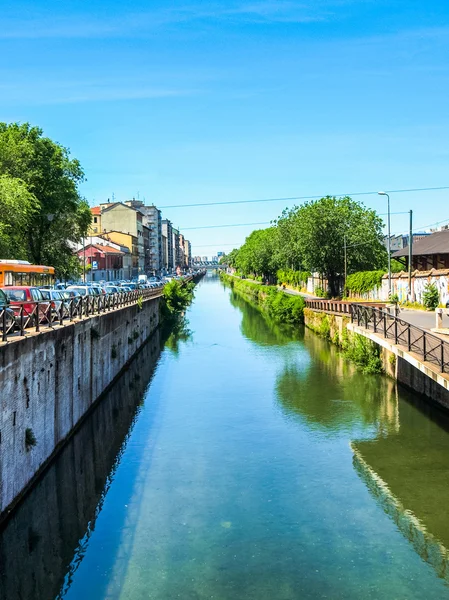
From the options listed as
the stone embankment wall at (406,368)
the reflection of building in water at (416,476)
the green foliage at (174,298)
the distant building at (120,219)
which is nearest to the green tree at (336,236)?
the green foliage at (174,298)

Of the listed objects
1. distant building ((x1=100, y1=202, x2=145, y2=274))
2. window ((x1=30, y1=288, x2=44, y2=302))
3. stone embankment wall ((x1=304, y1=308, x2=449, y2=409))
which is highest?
distant building ((x1=100, y1=202, x2=145, y2=274))

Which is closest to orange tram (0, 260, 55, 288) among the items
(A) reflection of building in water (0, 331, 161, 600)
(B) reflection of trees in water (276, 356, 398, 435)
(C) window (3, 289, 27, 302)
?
(C) window (3, 289, 27, 302)

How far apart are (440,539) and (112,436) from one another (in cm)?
1217

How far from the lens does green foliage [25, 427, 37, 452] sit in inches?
626

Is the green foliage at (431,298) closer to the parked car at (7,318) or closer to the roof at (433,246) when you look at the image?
the roof at (433,246)

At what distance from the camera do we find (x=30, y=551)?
13844 mm

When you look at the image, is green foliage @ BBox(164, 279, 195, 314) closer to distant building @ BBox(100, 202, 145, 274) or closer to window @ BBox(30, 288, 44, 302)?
window @ BBox(30, 288, 44, 302)

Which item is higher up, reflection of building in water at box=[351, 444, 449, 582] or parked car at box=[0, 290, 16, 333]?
parked car at box=[0, 290, 16, 333]

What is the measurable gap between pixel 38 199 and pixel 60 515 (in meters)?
34.6

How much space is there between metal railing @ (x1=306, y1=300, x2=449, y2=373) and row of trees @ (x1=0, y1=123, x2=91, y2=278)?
20.0 metres

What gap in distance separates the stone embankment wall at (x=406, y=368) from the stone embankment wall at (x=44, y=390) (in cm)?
1095

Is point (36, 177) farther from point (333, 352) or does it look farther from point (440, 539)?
point (440, 539)

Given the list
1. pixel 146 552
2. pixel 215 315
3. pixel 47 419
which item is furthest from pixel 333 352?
pixel 215 315

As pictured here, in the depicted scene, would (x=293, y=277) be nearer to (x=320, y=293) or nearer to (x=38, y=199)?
(x=320, y=293)
